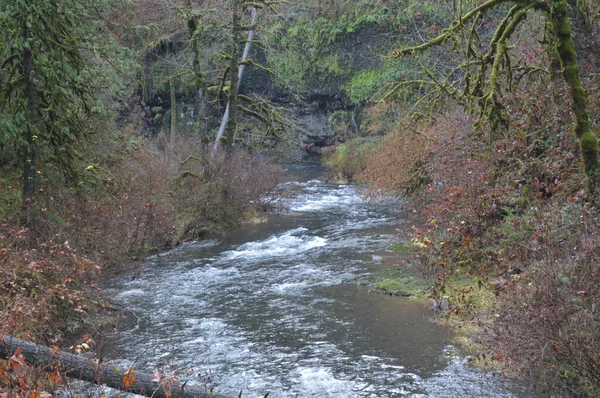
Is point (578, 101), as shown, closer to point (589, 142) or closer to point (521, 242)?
point (589, 142)

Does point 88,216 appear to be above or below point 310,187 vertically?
above

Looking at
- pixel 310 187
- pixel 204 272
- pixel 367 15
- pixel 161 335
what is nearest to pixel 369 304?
pixel 161 335

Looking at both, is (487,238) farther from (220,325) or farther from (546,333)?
(220,325)

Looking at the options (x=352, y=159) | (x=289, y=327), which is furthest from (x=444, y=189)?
(x=352, y=159)

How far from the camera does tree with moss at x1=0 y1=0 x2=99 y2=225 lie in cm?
934

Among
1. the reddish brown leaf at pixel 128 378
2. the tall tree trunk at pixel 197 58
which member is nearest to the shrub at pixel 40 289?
the reddish brown leaf at pixel 128 378

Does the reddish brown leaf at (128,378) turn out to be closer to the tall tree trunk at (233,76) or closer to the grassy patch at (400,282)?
the grassy patch at (400,282)

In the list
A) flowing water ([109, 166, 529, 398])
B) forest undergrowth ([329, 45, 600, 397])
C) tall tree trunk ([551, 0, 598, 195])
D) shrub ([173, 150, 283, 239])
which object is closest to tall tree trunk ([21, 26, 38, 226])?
flowing water ([109, 166, 529, 398])

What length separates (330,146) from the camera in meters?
40.3

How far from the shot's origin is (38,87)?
10234mm

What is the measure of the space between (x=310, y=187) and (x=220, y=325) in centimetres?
1999

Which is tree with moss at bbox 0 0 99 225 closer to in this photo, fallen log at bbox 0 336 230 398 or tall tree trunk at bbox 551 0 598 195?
fallen log at bbox 0 336 230 398

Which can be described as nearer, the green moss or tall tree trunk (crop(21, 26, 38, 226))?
the green moss

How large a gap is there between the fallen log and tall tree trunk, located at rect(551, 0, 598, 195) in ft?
19.6
